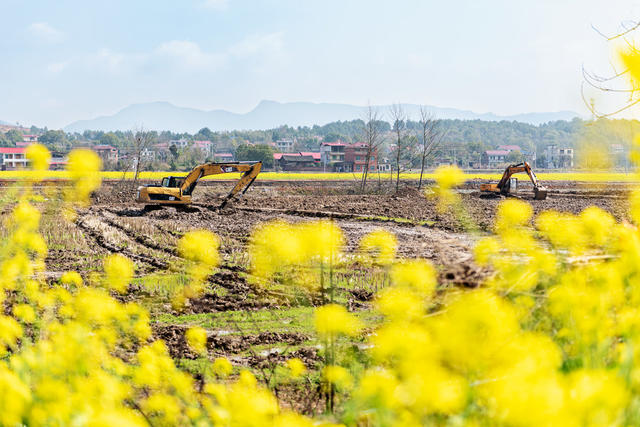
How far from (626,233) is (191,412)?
7.03 feet

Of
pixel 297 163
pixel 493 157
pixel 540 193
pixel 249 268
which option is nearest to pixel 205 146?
pixel 297 163

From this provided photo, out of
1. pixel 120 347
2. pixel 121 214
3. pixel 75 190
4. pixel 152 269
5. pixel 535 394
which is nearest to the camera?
pixel 535 394

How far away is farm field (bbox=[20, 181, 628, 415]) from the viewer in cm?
559

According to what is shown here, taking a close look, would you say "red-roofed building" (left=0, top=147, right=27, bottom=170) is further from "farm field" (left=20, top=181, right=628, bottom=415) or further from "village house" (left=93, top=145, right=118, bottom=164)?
"village house" (left=93, top=145, right=118, bottom=164)

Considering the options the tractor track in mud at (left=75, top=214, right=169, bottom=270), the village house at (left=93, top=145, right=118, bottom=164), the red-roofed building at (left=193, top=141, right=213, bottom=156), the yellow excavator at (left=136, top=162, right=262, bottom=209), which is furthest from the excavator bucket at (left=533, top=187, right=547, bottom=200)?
the red-roofed building at (left=193, top=141, right=213, bottom=156)

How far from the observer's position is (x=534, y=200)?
1251 inches

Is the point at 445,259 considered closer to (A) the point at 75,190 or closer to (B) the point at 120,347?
(A) the point at 75,190

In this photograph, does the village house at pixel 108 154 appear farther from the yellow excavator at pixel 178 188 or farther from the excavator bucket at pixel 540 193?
the excavator bucket at pixel 540 193

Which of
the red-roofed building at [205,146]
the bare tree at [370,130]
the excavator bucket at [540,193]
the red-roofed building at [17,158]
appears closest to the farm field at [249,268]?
the red-roofed building at [17,158]

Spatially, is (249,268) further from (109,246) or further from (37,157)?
(37,157)

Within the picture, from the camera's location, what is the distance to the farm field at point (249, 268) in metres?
5.59

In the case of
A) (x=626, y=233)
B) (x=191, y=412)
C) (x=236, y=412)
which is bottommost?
(x=191, y=412)

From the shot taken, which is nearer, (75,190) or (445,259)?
(445,259)

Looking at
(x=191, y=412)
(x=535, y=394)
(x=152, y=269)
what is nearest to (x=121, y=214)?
A: (x=152, y=269)
